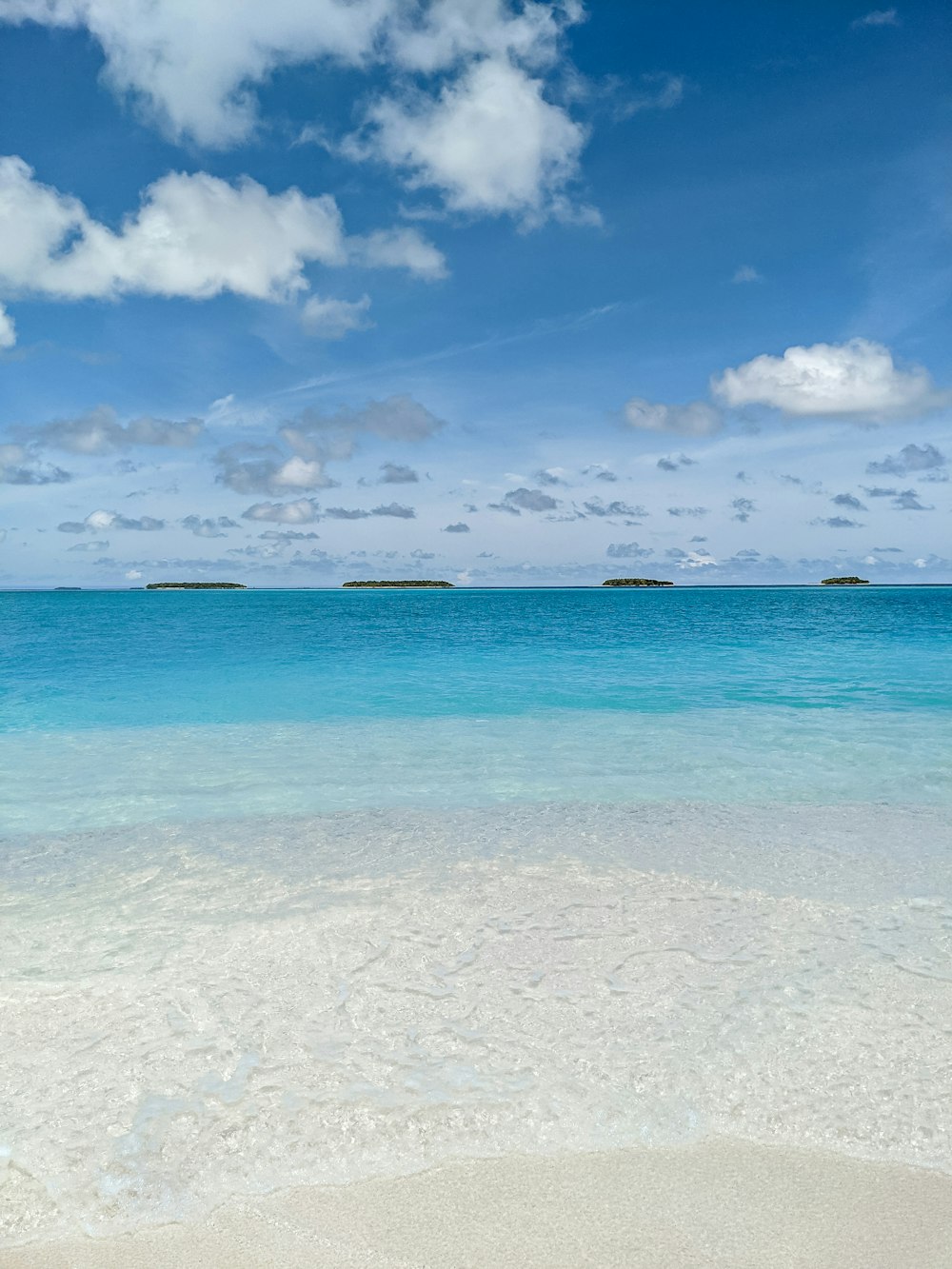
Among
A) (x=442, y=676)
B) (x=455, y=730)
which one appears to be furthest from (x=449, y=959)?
(x=442, y=676)

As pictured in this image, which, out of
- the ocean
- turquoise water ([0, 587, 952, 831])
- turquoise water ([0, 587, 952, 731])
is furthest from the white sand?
turquoise water ([0, 587, 952, 731])

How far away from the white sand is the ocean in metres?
0.13

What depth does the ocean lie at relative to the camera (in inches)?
144

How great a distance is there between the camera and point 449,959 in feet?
17.6

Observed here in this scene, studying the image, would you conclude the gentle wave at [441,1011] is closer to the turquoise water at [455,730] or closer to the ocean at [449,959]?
the ocean at [449,959]

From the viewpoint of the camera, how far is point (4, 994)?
486cm

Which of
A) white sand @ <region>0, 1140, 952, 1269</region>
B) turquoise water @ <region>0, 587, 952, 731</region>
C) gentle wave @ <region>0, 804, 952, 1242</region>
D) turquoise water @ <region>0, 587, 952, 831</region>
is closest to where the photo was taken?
white sand @ <region>0, 1140, 952, 1269</region>

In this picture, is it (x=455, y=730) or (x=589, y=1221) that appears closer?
(x=589, y=1221)

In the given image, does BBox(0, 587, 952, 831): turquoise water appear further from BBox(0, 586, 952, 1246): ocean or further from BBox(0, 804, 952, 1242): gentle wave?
BBox(0, 804, 952, 1242): gentle wave

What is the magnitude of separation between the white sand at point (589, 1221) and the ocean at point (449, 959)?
5.0 inches

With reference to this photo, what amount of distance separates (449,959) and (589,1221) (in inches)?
90.7

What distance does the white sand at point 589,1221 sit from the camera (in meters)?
2.97

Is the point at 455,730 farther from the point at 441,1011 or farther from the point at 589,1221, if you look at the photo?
the point at 589,1221

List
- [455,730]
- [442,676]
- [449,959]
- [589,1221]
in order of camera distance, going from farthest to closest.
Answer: [442,676] < [455,730] < [449,959] < [589,1221]
